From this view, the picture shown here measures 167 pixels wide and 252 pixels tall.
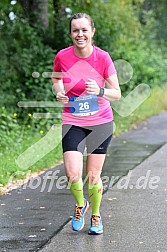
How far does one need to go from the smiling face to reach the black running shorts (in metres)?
0.71

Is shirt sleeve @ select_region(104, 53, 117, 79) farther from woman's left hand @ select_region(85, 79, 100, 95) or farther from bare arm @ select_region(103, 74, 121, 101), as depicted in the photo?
woman's left hand @ select_region(85, 79, 100, 95)

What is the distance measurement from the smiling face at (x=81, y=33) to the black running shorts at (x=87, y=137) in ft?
2.34

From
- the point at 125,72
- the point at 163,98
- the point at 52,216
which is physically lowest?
the point at 163,98

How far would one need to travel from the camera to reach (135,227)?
21.8 ft

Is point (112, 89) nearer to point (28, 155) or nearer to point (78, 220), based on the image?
point (78, 220)

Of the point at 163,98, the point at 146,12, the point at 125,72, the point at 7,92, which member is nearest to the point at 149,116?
→ the point at 125,72

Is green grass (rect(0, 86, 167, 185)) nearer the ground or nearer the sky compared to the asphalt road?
nearer the ground

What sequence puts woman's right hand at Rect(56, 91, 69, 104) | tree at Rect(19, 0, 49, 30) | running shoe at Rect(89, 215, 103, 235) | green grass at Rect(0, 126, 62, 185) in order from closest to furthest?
woman's right hand at Rect(56, 91, 69, 104), running shoe at Rect(89, 215, 103, 235), green grass at Rect(0, 126, 62, 185), tree at Rect(19, 0, 49, 30)

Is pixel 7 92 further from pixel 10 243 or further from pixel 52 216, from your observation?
pixel 10 243

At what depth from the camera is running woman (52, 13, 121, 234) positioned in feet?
20.2

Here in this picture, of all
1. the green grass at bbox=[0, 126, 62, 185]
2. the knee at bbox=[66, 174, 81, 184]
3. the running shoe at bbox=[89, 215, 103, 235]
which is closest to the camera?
the knee at bbox=[66, 174, 81, 184]

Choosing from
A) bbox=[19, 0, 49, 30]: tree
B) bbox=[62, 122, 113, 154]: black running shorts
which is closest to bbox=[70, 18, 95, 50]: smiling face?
bbox=[62, 122, 113, 154]: black running shorts

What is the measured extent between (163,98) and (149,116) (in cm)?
343

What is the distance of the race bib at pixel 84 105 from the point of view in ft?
20.3
